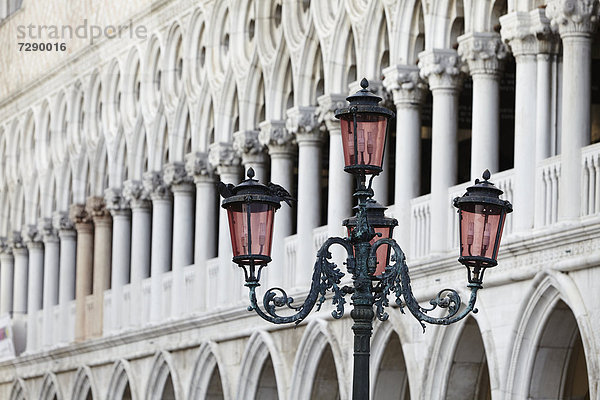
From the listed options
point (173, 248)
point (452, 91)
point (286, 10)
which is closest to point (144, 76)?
point (173, 248)

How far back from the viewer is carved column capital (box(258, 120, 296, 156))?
2566 centimetres

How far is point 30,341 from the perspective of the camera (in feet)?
118

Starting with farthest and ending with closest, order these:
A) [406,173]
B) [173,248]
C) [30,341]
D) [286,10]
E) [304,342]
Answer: [30,341] < [173,248] < [286,10] < [304,342] < [406,173]

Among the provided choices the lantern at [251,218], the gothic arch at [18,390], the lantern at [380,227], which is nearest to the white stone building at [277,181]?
the gothic arch at [18,390]

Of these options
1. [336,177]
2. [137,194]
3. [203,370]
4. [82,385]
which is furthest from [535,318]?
[82,385]

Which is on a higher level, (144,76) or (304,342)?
(144,76)

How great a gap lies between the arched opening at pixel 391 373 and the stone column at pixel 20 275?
16.4 meters

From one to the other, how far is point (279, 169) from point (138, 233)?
19.3 ft

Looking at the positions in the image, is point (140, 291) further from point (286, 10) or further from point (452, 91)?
point (452, 91)

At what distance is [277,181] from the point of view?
25609mm

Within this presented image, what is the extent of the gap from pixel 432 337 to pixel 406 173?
230 centimetres

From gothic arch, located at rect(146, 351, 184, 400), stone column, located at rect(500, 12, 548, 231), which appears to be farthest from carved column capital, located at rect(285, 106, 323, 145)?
stone column, located at rect(500, 12, 548, 231)

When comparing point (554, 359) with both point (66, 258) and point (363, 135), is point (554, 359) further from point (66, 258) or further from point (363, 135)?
point (66, 258)

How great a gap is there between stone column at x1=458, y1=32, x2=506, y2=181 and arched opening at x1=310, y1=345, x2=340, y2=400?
4.99 meters
